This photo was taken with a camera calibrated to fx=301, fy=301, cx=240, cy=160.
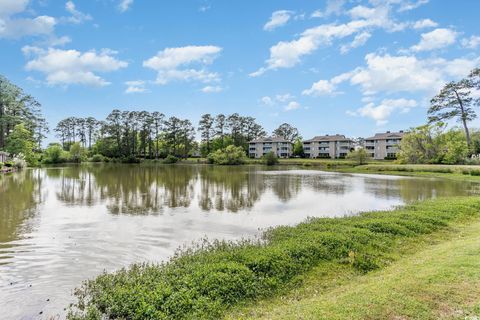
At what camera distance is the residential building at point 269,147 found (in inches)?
4291

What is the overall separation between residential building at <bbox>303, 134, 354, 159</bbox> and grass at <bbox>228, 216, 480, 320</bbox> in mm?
100090

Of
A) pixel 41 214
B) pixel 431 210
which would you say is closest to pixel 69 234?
pixel 41 214

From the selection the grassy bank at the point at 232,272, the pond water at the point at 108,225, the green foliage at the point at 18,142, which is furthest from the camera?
the green foliage at the point at 18,142

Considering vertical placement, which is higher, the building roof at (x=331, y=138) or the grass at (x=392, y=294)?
the building roof at (x=331, y=138)

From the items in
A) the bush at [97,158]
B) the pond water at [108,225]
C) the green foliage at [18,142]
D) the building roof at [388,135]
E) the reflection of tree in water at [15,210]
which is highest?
the building roof at [388,135]

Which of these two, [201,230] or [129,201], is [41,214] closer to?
[129,201]

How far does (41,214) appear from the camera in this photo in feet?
50.6

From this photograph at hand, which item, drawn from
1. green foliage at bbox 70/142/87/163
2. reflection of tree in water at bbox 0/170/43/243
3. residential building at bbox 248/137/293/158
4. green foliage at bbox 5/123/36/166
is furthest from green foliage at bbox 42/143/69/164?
reflection of tree in water at bbox 0/170/43/243

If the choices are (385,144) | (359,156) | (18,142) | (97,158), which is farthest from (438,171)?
(97,158)

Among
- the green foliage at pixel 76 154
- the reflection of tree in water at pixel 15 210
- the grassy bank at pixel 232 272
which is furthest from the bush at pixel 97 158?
the grassy bank at pixel 232 272

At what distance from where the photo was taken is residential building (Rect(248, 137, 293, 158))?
109 metres

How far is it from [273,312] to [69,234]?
9.70 meters

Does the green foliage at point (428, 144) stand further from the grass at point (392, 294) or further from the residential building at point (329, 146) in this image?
the grass at point (392, 294)

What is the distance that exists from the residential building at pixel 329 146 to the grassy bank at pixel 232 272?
97953mm
